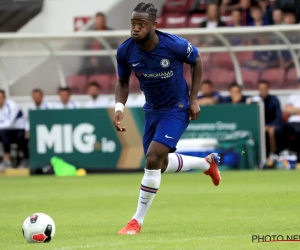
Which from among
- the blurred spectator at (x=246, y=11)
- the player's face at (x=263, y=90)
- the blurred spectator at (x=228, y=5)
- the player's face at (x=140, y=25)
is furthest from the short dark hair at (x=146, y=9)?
the blurred spectator at (x=228, y=5)

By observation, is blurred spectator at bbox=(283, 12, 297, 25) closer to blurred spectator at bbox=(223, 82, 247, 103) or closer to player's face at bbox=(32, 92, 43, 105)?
blurred spectator at bbox=(223, 82, 247, 103)

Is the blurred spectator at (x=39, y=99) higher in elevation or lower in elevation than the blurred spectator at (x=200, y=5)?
lower

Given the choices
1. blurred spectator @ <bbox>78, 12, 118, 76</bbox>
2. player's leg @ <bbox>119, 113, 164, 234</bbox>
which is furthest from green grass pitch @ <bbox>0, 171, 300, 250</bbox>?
blurred spectator @ <bbox>78, 12, 118, 76</bbox>

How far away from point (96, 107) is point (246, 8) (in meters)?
5.18

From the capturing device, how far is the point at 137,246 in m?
7.01

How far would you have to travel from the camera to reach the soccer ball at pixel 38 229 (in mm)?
7488

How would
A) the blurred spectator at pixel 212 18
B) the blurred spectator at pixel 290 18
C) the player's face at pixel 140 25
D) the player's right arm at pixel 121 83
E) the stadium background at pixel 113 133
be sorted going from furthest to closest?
1. the blurred spectator at pixel 212 18
2. the blurred spectator at pixel 290 18
3. the stadium background at pixel 113 133
4. the player's right arm at pixel 121 83
5. the player's face at pixel 140 25

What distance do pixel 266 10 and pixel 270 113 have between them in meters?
3.81

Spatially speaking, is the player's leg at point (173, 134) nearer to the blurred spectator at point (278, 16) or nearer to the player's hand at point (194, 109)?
the player's hand at point (194, 109)

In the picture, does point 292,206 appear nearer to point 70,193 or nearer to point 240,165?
point 70,193

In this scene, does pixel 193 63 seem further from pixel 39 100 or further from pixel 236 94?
pixel 39 100

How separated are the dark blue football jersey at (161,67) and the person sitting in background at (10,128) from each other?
10529 mm

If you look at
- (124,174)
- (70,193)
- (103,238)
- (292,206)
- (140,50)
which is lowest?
(124,174)

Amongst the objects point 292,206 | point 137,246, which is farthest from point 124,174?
point 137,246
